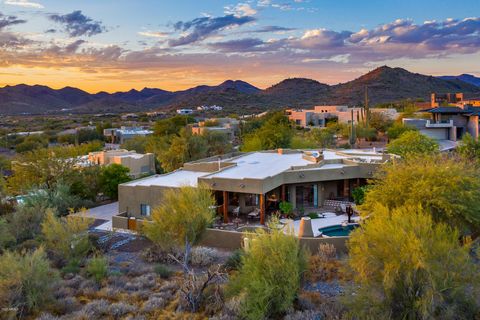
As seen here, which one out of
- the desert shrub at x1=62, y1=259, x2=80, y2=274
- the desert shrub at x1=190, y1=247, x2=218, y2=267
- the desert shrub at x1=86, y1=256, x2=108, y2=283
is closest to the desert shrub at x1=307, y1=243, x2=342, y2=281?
the desert shrub at x1=190, y1=247, x2=218, y2=267

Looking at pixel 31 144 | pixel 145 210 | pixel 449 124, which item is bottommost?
pixel 145 210

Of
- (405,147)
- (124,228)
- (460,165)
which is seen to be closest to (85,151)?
(124,228)

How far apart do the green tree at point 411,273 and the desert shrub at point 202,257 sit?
23.3ft

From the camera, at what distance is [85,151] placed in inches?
1880

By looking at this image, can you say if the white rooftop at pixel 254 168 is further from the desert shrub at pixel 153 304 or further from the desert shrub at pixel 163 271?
the desert shrub at pixel 153 304

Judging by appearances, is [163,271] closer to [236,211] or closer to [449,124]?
[236,211]

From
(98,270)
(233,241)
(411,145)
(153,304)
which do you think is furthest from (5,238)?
(411,145)

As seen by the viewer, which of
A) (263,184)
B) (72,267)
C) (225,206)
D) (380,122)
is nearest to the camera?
(72,267)

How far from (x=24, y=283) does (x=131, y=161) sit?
76.8 ft

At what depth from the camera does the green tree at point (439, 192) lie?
53.9 feet

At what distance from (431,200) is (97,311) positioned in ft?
38.9

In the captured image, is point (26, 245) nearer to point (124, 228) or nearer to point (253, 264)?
point (124, 228)

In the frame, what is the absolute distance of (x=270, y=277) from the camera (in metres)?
12.3

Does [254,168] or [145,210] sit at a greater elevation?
[254,168]
